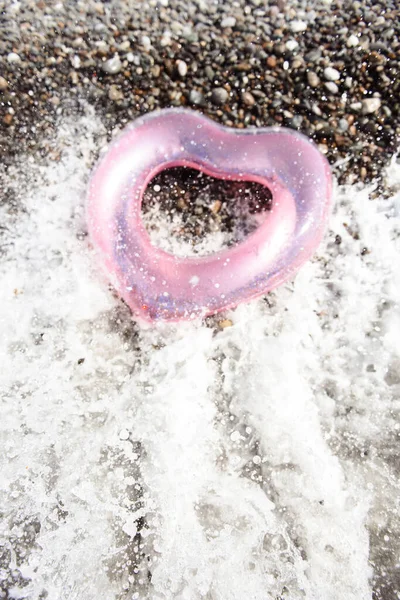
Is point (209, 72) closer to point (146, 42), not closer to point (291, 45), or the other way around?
point (146, 42)

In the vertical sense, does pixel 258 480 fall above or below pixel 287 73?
below

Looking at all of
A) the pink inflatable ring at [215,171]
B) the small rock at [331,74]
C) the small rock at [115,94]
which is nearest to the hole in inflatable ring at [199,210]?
the pink inflatable ring at [215,171]

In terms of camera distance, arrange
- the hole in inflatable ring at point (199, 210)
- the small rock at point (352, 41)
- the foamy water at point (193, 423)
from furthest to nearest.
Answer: the hole in inflatable ring at point (199, 210), the small rock at point (352, 41), the foamy water at point (193, 423)

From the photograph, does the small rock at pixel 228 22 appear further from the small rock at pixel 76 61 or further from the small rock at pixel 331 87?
the small rock at pixel 76 61

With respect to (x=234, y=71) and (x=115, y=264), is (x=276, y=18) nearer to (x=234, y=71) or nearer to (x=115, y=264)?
(x=234, y=71)

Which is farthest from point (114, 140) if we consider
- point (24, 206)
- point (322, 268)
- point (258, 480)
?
point (258, 480)
